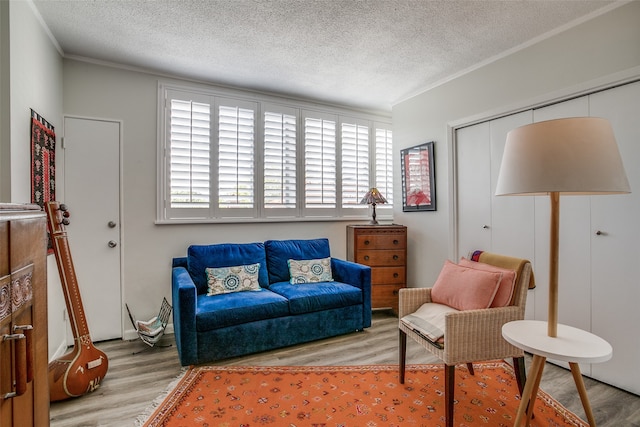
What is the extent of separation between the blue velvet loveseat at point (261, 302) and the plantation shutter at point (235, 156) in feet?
1.80

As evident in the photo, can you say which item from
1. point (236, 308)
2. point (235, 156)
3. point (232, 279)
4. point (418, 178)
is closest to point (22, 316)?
point (236, 308)

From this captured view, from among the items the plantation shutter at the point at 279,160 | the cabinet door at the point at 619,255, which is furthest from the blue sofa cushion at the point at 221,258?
the cabinet door at the point at 619,255

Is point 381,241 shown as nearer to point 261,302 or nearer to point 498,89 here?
point 261,302

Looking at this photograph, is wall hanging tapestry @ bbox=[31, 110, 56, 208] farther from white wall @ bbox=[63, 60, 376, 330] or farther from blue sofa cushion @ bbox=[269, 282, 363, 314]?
blue sofa cushion @ bbox=[269, 282, 363, 314]

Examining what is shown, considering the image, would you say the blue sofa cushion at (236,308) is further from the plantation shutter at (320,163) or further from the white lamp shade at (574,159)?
the white lamp shade at (574,159)

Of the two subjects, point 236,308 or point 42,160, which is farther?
point 236,308

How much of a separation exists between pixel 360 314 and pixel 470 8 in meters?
2.63

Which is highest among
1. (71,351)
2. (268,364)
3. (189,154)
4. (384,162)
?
(384,162)

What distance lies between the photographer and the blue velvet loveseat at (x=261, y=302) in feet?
8.07

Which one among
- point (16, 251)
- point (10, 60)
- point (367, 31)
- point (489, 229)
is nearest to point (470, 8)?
point (367, 31)

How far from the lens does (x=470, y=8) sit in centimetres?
223

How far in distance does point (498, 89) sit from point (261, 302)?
2827 mm

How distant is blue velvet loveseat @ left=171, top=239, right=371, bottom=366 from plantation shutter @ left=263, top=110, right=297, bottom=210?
528 millimetres

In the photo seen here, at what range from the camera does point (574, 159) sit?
1325mm
